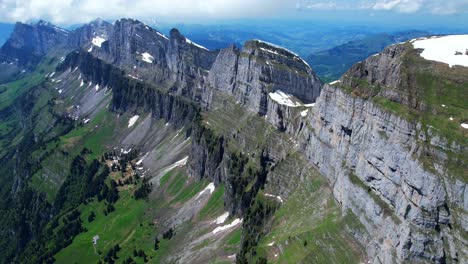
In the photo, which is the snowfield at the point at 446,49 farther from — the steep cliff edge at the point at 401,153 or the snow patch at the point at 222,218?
the snow patch at the point at 222,218

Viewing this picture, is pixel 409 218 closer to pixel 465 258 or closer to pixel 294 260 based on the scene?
pixel 465 258

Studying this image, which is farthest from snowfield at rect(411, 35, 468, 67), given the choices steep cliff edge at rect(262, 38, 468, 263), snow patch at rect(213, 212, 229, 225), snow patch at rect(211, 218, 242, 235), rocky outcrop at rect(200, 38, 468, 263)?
snow patch at rect(213, 212, 229, 225)

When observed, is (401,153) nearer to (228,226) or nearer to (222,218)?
(228,226)

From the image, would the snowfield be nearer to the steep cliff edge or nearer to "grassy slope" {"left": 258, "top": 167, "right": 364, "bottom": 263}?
the steep cliff edge

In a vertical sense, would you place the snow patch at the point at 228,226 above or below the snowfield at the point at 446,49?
below

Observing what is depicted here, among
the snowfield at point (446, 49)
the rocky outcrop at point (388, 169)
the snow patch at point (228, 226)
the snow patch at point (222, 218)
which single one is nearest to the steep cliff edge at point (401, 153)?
the rocky outcrop at point (388, 169)

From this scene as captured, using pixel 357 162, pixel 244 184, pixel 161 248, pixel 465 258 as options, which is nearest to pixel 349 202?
pixel 357 162

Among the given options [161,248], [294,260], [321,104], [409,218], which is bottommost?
[161,248]

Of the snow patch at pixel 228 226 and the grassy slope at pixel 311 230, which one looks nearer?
the grassy slope at pixel 311 230

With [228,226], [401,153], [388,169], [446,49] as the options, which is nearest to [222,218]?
[228,226]
